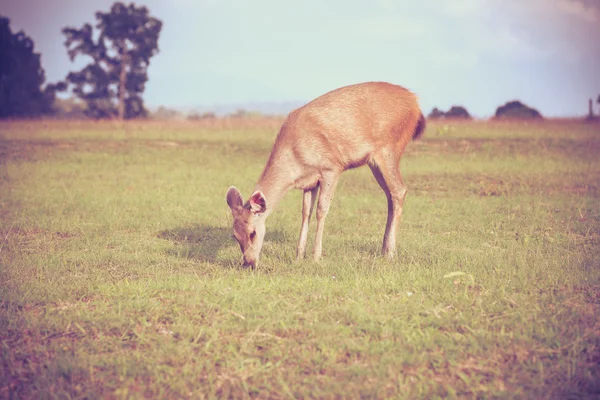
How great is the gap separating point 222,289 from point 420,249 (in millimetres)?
3121

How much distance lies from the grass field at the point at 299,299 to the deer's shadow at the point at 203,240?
2.0 inches

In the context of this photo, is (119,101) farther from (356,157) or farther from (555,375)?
(555,375)

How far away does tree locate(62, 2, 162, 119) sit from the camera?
41688 millimetres

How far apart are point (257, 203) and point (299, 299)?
69.7 inches

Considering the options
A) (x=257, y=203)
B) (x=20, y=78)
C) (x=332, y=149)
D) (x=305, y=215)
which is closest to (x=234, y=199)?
(x=257, y=203)

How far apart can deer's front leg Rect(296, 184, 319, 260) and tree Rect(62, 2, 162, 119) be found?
1427 inches

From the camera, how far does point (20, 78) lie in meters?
37.9

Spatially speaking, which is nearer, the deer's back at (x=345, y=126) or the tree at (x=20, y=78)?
the deer's back at (x=345, y=126)

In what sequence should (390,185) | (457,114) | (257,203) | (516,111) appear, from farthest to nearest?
(516,111)
(457,114)
(390,185)
(257,203)

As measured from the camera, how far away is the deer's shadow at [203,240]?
7.86 meters

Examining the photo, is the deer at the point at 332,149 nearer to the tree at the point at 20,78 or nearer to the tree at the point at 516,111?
the tree at the point at 516,111

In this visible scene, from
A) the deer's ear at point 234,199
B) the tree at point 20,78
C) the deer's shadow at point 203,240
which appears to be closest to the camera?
the deer's ear at point 234,199

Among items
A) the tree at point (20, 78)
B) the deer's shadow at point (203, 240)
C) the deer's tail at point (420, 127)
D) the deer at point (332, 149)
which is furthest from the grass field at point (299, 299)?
the tree at point (20, 78)

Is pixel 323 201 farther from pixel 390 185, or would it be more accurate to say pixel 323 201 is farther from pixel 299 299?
pixel 299 299
